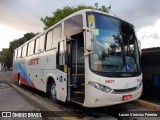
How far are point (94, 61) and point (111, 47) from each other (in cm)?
81

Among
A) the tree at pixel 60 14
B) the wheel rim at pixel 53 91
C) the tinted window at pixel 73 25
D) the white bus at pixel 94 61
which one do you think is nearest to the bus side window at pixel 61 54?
the white bus at pixel 94 61

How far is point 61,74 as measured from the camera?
26.0ft

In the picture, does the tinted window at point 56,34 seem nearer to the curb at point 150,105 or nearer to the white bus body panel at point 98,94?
the white bus body panel at point 98,94

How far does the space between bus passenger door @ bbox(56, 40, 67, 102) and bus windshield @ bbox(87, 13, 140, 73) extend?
1.62m

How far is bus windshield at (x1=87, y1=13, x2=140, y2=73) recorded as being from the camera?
6.52 metres

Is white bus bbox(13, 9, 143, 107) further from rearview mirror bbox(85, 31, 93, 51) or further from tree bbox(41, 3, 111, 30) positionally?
tree bbox(41, 3, 111, 30)

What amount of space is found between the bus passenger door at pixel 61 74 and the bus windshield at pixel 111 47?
5.33 ft

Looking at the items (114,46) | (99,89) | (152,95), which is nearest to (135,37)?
(114,46)

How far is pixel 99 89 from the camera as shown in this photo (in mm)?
6262

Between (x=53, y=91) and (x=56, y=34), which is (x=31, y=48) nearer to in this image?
(x=56, y=34)

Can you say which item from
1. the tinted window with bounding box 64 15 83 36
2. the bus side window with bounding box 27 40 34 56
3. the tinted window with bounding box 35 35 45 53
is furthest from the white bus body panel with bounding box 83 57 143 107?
the bus side window with bounding box 27 40 34 56

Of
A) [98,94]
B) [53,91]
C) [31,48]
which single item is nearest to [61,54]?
[53,91]

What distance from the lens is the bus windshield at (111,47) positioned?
21.4 feet

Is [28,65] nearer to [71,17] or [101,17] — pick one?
[71,17]
